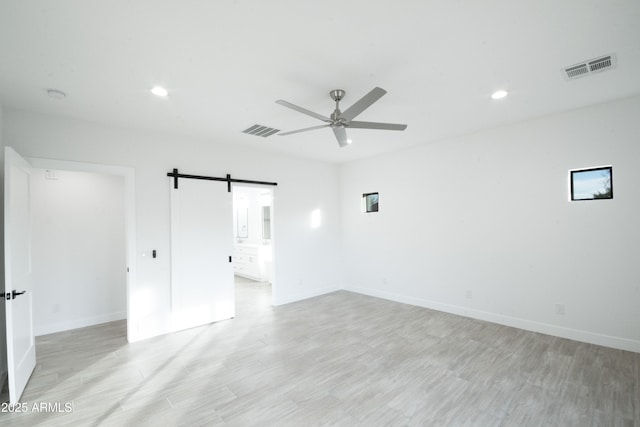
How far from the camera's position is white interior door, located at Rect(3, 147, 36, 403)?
2475mm

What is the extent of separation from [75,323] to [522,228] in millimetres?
6683

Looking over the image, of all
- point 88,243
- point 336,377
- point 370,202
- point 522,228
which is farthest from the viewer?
point 370,202

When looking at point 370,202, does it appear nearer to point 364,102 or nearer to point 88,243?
point 364,102

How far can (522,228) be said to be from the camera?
4.09 metres

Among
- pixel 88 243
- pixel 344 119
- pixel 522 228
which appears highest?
pixel 344 119

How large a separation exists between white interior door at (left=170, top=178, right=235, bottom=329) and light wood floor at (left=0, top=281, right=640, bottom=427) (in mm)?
382

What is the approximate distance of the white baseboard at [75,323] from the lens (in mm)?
4156

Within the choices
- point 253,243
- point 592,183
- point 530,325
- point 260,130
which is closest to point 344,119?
point 260,130

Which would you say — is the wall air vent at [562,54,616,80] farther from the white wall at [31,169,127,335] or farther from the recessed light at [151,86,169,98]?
the white wall at [31,169,127,335]

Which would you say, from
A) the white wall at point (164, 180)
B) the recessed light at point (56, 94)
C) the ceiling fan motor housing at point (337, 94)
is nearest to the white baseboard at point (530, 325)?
the white wall at point (164, 180)

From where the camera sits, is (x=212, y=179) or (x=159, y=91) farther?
(x=212, y=179)

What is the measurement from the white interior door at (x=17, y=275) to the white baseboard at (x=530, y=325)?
16.8 ft

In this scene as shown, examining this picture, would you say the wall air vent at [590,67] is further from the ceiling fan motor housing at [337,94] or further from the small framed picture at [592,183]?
the ceiling fan motor housing at [337,94]

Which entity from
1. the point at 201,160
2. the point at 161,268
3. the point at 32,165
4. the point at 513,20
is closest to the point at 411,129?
the point at 513,20
